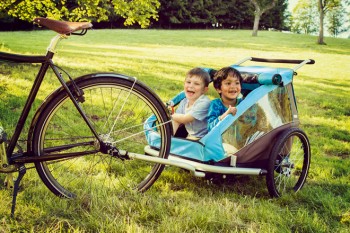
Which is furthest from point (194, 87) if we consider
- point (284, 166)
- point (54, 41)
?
point (54, 41)

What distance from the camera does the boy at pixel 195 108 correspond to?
3488 mm

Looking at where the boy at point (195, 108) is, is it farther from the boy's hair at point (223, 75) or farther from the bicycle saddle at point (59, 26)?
the bicycle saddle at point (59, 26)

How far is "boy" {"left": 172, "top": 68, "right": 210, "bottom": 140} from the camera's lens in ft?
11.4

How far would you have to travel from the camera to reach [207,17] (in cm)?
4875

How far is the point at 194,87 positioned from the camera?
361cm

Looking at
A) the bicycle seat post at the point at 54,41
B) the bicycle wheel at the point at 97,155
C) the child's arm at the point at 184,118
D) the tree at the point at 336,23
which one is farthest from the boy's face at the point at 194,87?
the tree at the point at 336,23

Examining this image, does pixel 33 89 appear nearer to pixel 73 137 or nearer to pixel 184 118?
pixel 73 137

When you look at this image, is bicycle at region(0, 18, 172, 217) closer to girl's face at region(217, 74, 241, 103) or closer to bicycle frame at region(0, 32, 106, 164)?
bicycle frame at region(0, 32, 106, 164)

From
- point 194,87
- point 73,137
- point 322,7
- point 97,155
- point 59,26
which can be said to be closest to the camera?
point 59,26

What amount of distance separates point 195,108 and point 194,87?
23cm

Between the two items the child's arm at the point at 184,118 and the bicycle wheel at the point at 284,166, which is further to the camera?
the child's arm at the point at 184,118

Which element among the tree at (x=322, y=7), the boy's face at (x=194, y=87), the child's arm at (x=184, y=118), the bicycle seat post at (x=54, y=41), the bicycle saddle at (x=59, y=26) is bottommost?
the child's arm at (x=184, y=118)

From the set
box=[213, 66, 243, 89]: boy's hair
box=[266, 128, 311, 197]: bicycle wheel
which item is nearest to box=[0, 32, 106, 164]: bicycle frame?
box=[213, 66, 243, 89]: boy's hair

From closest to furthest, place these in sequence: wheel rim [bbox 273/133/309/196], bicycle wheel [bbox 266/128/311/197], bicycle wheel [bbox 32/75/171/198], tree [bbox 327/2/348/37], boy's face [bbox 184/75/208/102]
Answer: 1. bicycle wheel [bbox 32/75/171/198]
2. bicycle wheel [bbox 266/128/311/197]
3. wheel rim [bbox 273/133/309/196]
4. boy's face [bbox 184/75/208/102]
5. tree [bbox 327/2/348/37]
